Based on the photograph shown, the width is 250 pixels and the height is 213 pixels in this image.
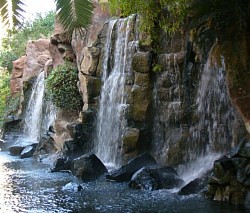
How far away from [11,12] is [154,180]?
696cm

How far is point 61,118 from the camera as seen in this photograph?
674 inches

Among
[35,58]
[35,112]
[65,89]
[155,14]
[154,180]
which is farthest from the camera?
[35,58]

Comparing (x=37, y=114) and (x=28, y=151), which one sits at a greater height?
(x=37, y=114)

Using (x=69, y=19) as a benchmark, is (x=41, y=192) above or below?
below

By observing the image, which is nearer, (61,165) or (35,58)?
(61,165)

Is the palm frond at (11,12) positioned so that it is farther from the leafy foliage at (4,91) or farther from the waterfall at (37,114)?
the leafy foliage at (4,91)

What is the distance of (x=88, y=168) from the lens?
454 inches

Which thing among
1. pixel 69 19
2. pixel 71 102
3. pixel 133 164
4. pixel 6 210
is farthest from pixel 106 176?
pixel 69 19

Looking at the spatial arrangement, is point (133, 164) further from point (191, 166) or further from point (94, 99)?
point (94, 99)

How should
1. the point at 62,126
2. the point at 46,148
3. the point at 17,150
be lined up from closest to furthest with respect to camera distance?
the point at 62,126, the point at 46,148, the point at 17,150

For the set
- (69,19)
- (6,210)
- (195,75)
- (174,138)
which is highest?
(195,75)

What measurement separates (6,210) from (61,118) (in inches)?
354

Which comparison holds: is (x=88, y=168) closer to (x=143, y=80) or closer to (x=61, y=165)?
(x=61, y=165)

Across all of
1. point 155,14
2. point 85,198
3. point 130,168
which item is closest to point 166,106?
point 130,168
